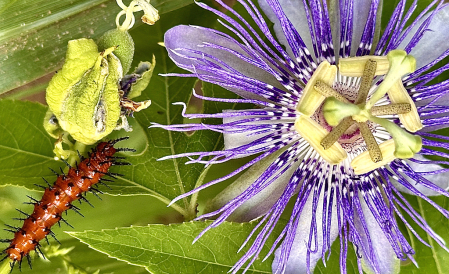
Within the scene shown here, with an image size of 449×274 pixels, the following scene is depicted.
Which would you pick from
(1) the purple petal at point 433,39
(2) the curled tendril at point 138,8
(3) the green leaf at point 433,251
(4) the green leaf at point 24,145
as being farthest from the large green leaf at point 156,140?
(3) the green leaf at point 433,251

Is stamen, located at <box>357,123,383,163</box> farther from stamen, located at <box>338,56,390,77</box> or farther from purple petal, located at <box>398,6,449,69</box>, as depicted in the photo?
purple petal, located at <box>398,6,449,69</box>

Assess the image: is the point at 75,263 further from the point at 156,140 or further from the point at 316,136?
the point at 316,136

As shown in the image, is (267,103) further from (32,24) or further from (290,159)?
(32,24)

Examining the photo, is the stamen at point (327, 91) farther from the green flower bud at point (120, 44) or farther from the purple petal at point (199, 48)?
the green flower bud at point (120, 44)

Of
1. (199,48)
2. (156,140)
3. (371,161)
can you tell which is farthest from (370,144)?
(156,140)

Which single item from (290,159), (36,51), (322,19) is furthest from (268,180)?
(36,51)

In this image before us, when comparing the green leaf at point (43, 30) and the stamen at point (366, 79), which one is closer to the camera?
the stamen at point (366, 79)
